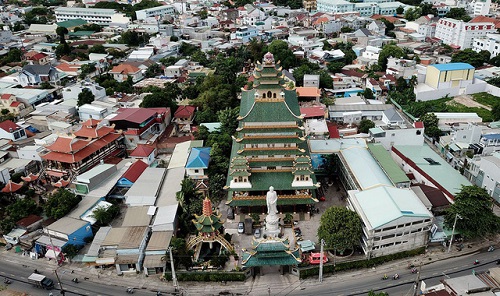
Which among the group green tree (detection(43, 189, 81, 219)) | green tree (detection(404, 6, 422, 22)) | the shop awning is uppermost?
green tree (detection(404, 6, 422, 22))

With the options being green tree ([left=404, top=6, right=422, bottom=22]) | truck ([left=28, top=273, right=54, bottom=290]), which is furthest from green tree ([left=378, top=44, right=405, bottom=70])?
truck ([left=28, top=273, right=54, bottom=290])

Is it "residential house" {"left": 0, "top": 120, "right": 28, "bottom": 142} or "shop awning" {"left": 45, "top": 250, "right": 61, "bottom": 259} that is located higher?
"residential house" {"left": 0, "top": 120, "right": 28, "bottom": 142}

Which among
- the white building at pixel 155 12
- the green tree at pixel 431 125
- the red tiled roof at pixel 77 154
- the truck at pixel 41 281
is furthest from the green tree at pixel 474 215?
the white building at pixel 155 12

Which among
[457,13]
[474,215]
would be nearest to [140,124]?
[474,215]

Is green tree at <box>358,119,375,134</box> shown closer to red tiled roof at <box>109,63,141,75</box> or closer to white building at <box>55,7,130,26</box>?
red tiled roof at <box>109,63,141,75</box>

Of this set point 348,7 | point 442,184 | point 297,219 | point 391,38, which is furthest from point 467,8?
point 297,219

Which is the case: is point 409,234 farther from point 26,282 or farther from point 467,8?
point 467,8

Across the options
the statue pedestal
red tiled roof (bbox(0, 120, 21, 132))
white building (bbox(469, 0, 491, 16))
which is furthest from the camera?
white building (bbox(469, 0, 491, 16))
